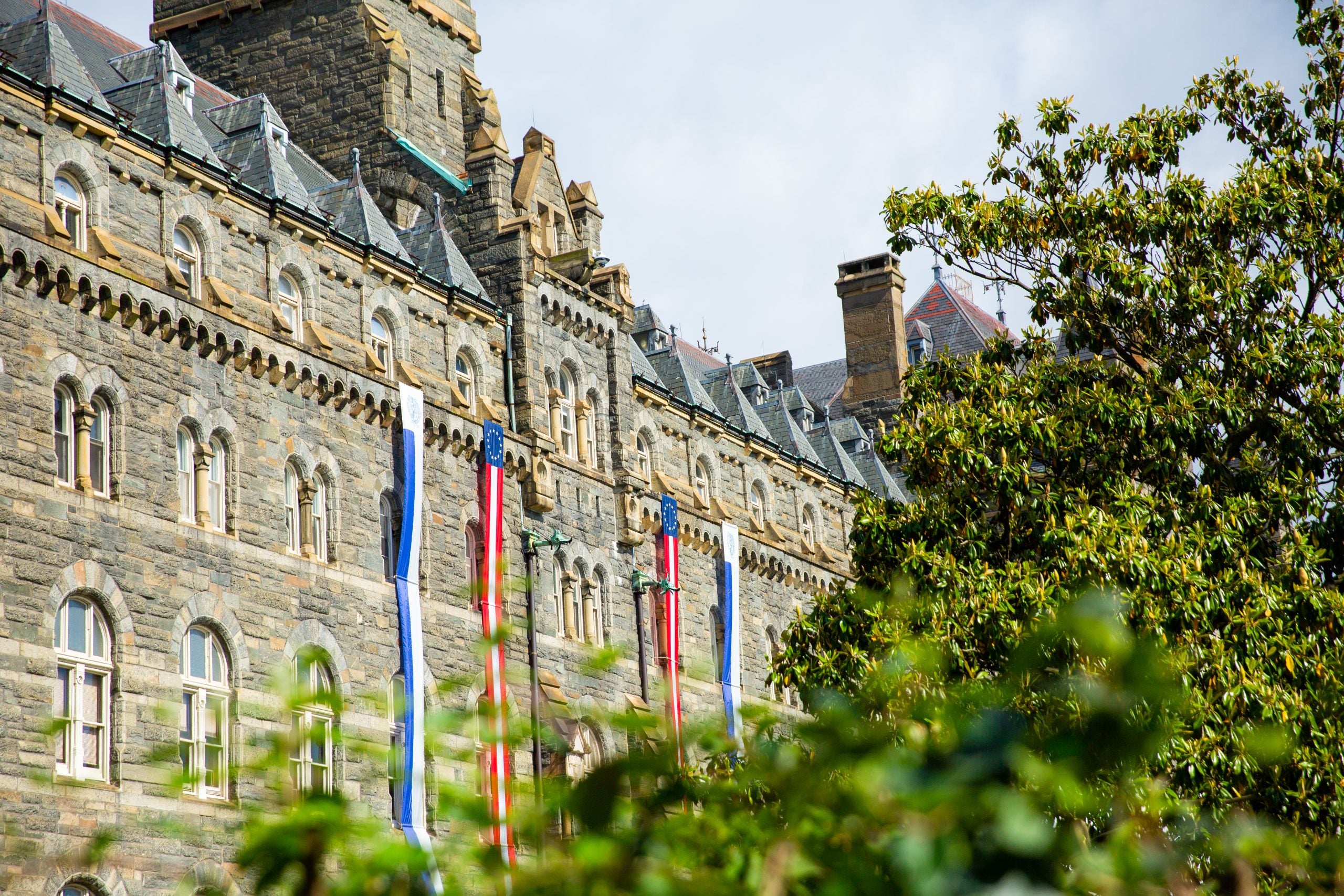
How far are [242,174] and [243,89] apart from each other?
8761mm

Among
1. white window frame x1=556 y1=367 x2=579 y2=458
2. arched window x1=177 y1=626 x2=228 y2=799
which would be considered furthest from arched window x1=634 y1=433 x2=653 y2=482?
arched window x1=177 y1=626 x2=228 y2=799

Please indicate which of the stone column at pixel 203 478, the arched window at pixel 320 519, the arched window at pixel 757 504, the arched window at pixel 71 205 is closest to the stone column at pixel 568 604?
the arched window at pixel 320 519

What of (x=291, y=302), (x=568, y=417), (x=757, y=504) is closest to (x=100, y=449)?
(x=291, y=302)

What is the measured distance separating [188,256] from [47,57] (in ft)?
12.4

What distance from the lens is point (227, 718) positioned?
2545cm

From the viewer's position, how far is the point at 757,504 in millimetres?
45312

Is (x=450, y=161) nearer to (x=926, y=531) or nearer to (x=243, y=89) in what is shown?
(x=243, y=89)

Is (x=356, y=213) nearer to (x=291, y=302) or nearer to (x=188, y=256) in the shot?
(x=291, y=302)

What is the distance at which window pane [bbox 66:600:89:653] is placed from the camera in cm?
2383

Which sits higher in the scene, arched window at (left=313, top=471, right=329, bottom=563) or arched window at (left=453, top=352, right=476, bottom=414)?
arched window at (left=453, top=352, right=476, bottom=414)

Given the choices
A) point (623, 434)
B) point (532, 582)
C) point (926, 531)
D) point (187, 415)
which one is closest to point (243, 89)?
point (623, 434)

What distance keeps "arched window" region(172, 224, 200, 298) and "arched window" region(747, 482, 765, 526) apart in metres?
19.6

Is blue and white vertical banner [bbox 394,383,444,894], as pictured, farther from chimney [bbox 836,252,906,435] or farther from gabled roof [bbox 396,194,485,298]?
chimney [bbox 836,252,906,435]

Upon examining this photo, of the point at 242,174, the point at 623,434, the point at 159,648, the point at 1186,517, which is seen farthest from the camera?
the point at 623,434
